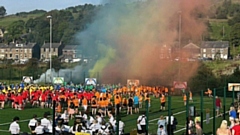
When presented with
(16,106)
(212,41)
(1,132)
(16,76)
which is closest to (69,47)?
(212,41)

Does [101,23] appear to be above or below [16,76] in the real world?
above

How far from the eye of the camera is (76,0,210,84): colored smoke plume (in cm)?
4581

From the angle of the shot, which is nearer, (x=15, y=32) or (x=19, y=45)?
(x=19, y=45)

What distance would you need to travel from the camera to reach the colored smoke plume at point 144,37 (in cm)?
4581

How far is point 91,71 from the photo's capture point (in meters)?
55.2

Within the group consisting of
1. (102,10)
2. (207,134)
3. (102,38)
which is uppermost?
(102,10)

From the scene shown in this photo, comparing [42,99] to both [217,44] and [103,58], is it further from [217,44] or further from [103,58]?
[217,44]

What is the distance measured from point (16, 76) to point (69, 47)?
74.1 m

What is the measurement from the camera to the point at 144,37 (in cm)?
4806

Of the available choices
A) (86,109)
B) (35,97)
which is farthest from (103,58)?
(86,109)

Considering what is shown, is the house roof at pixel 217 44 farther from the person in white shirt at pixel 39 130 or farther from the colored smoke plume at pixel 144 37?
the person in white shirt at pixel 39 130

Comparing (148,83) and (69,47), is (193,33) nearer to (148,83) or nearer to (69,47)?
(148,83)

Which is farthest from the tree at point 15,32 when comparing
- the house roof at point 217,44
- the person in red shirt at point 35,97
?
the person in red shirt at point 35,97

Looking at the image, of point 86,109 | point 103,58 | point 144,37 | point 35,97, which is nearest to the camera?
point 86,109
